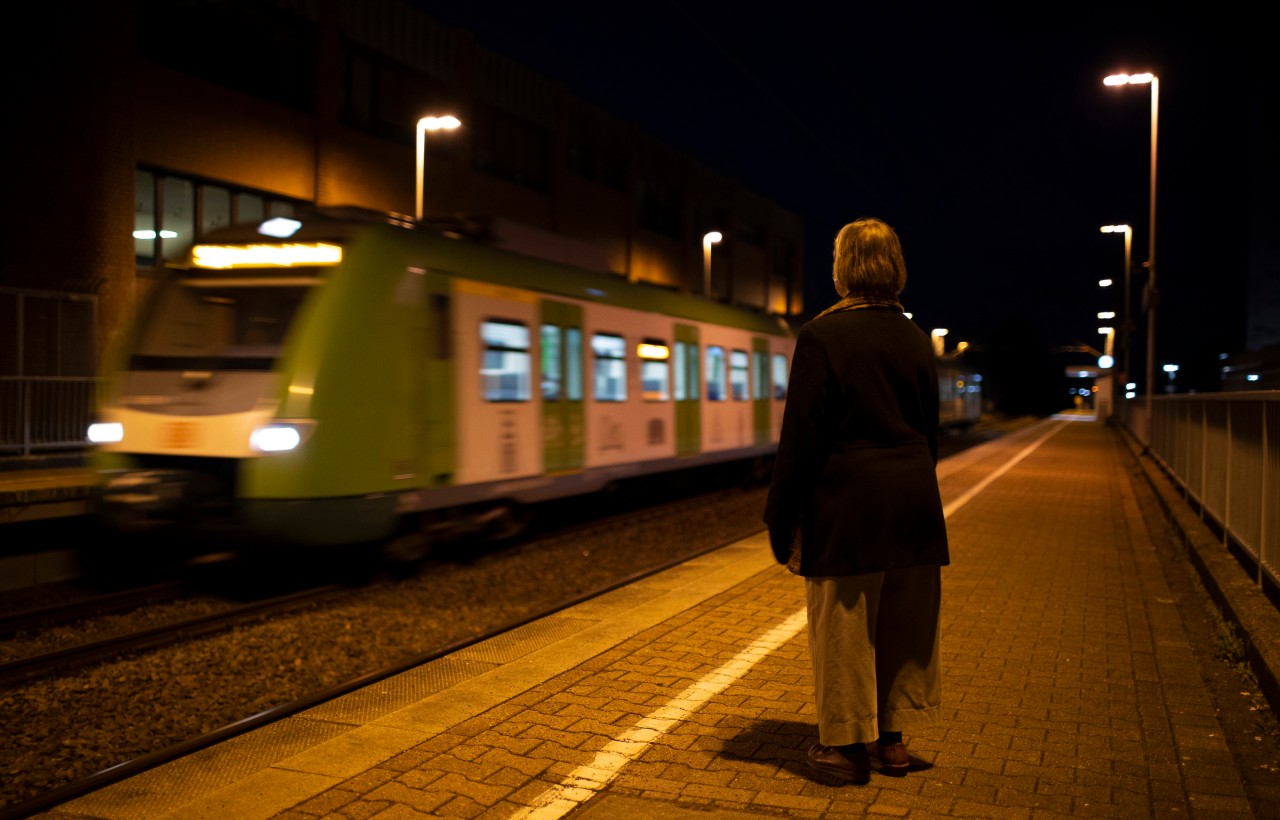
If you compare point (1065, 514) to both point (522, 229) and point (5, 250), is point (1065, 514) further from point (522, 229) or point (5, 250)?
point (5, 250)

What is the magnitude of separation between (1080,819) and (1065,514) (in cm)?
1051

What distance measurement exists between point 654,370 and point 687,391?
1385 mm

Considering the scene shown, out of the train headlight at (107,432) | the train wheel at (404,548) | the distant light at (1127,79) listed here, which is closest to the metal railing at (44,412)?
the train headlight at (107,432)

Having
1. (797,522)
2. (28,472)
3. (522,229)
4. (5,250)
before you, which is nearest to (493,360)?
(522,229)

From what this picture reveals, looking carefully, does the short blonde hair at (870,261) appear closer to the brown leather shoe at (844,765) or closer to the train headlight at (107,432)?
the brown leather shoe at (844,765)

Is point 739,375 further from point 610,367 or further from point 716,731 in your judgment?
point 716,731

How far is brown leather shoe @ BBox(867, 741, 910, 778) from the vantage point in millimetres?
4133

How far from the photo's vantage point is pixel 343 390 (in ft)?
28.9

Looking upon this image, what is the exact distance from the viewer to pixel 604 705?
5145mm

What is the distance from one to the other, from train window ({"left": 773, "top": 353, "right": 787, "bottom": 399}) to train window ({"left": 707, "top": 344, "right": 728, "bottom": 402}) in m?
2.75

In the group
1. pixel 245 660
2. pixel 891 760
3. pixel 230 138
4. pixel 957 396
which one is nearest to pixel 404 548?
pixel 245 660

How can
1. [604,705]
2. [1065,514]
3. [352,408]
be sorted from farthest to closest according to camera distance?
1. [1065,514]
2. [352,408]
3. [604,705]

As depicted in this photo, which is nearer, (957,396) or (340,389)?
(340,389)

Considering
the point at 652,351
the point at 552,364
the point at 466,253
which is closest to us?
the point at 466,253
